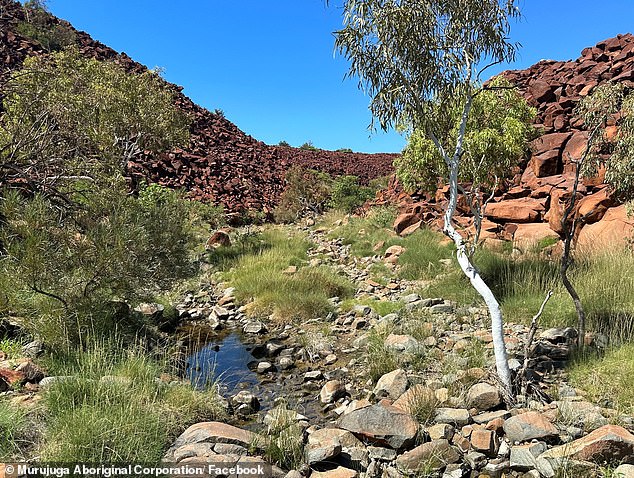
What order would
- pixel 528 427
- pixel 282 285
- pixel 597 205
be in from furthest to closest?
pixel 597 205 → pixel 282 285 → pixel 528 427

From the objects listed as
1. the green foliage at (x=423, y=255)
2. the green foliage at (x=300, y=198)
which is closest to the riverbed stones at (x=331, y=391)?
the green foliage at (x=423, y=255)

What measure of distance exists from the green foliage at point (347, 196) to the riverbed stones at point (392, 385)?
18473 mm

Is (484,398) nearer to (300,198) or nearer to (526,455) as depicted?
(526,455)

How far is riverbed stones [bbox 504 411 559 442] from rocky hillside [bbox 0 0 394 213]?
15799 millimetres

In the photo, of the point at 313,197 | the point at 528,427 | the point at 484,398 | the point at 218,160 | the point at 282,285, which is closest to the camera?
the point at 528,427

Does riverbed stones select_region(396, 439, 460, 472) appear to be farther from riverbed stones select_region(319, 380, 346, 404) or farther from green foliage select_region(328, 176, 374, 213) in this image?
green foliage select_region(328, 176, 374, 213)

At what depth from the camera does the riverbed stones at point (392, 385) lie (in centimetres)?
562

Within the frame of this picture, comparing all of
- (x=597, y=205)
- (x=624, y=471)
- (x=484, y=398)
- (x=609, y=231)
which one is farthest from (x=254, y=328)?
(x=597, y=205)

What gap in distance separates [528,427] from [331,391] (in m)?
2.41

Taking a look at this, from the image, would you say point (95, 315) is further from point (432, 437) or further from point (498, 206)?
point (498, 206)

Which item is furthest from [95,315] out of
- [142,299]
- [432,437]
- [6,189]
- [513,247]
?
[513,247]

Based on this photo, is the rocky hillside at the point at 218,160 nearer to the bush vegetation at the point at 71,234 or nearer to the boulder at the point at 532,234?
the bush vegetation at the point at 71,234

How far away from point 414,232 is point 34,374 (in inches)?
486

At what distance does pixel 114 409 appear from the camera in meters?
4.24
